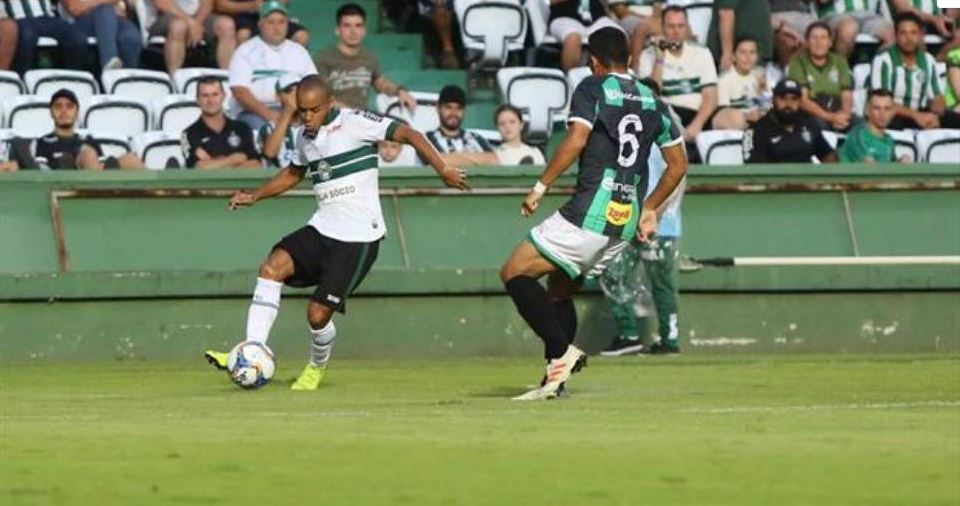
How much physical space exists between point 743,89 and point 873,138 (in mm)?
1242

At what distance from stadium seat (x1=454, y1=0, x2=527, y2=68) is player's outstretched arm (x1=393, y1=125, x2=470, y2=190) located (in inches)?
319

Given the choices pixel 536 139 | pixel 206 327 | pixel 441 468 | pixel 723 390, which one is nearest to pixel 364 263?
pixel 723 390

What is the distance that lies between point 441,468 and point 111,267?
11218mm

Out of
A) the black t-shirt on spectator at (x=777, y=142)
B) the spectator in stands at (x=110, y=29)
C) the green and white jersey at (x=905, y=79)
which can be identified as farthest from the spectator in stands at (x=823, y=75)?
the spectator in stands at (x=110, y=29)

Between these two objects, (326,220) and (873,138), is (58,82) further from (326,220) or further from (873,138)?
(873,138)

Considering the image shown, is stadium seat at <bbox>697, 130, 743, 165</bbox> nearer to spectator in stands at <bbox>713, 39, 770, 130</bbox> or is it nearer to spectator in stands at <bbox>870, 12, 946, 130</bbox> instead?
spectator in stands at <bbox>713, 39, 770, 130</bbox>

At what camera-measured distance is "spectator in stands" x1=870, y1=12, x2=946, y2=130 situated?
24016 mm

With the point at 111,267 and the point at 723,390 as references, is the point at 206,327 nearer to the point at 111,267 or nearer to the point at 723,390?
the point at 111,267

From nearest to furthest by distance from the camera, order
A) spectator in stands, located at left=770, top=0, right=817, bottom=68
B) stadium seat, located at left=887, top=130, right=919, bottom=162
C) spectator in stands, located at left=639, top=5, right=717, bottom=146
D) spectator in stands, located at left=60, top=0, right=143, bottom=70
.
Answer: spectator in stands, located at left=60, top=0, right=143, bottom=70, spectator in stands, located at left=639, top=5, right=717, bottom=146, stadium seat, located at left=887, top=130, right=919, bottom=162, spectator in stands, located at left=770, top=0, right=817, bottom=68

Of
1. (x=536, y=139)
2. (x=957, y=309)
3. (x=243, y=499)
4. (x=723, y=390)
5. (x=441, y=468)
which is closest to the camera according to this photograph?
(x=243, y=499)

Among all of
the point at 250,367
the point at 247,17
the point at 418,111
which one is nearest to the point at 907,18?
the point at 418,111

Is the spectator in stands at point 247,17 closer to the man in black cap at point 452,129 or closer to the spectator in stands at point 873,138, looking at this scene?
the man in black cap at point 452,129

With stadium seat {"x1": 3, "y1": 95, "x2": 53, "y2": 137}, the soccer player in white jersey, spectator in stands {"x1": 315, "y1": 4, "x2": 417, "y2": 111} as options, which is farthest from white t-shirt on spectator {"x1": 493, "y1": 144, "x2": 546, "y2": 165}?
the soccer player in white jersey

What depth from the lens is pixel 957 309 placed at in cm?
2141
